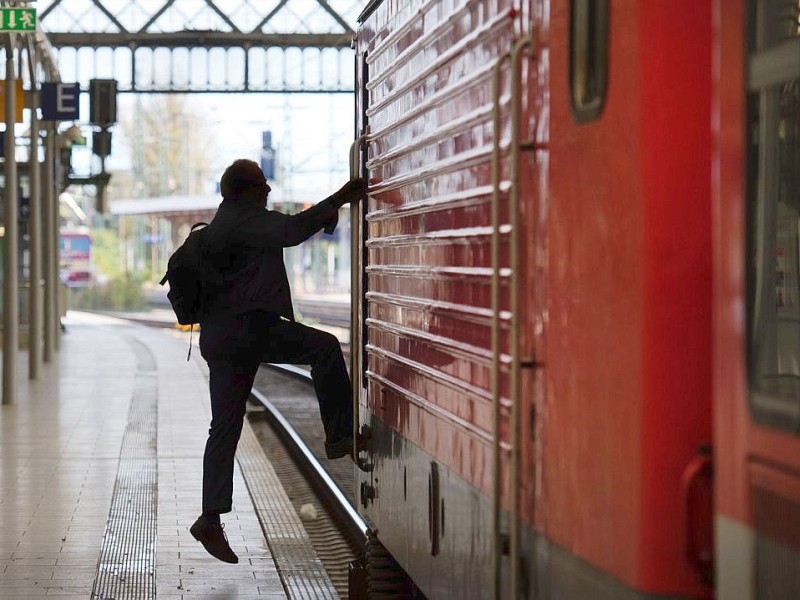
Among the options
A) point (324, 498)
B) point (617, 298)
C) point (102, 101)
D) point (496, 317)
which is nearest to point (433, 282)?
point (496, 317)

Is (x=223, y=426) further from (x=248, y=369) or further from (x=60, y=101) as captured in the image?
(x=60, y=101)

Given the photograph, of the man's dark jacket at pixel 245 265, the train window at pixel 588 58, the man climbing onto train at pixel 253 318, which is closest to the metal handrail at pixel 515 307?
the train window at pixel 588 58

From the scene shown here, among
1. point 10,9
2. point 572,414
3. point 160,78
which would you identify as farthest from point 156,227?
point 572,414

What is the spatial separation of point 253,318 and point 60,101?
1419 cm

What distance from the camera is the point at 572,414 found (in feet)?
10.4

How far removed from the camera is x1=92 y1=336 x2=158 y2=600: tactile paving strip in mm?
6699

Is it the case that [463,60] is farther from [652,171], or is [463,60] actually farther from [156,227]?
[156,227]

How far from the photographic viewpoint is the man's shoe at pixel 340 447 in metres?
6.20

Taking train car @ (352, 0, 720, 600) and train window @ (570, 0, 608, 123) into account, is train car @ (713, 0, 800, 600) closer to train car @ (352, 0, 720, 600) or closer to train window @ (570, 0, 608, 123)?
train car @ (352, 0, 720, 600)

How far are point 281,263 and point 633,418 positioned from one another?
3647mm

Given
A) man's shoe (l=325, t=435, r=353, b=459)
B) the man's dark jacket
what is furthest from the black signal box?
man's shoe (l=325, t=435, r=353, b=459)

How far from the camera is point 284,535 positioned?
8266mm

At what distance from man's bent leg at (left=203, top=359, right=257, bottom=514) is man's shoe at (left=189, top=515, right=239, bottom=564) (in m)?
0.07

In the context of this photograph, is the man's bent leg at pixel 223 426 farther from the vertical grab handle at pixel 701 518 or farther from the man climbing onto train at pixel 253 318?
the vertical grab handle at pixel 701 518
